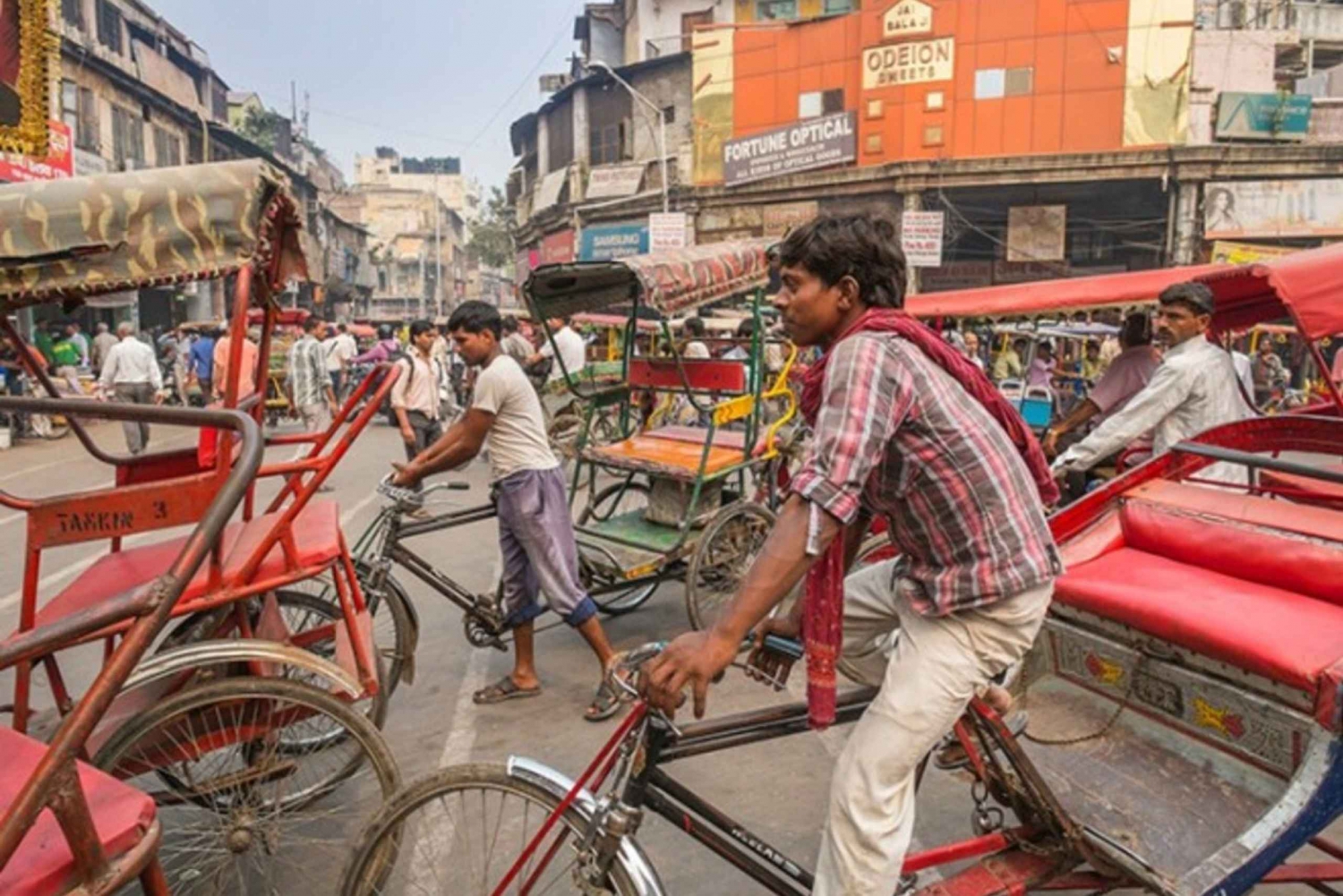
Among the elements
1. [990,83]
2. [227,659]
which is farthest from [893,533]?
[990,83]

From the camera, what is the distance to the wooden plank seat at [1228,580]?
2.44 metres

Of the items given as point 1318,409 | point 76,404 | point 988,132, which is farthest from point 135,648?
point 988,132

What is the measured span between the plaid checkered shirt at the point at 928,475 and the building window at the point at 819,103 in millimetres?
22967

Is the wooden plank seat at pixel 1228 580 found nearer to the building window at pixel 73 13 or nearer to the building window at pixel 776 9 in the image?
the building window at pixel 73 13

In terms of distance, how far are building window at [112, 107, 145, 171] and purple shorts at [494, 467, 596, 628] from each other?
2397 centimetres

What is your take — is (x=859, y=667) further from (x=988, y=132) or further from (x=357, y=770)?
(x=988, y=132)

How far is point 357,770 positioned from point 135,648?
1575mm

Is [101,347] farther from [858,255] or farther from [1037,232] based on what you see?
[1037,232]

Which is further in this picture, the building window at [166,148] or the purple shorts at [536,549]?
the building window at [166,148]

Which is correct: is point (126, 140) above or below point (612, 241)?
above

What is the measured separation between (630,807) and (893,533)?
0.84m

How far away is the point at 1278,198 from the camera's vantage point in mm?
20016

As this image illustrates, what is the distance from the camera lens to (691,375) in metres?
5.94

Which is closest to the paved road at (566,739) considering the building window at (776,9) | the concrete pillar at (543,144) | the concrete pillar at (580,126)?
the concrete pillar at (580,126)
